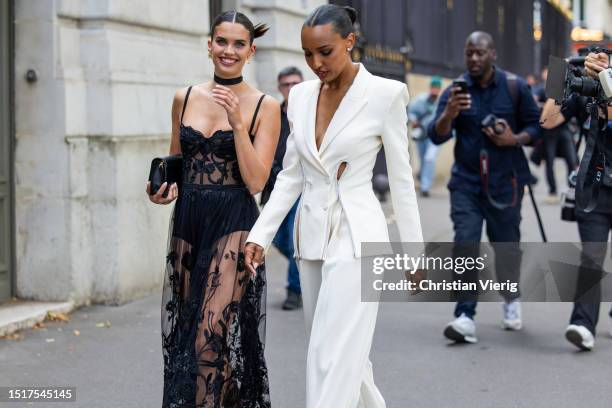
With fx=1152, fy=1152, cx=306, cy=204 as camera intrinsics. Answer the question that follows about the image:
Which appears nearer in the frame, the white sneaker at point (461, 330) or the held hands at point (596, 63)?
the held hands at point (596, 63)

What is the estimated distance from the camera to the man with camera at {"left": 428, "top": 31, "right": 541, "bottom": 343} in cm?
749

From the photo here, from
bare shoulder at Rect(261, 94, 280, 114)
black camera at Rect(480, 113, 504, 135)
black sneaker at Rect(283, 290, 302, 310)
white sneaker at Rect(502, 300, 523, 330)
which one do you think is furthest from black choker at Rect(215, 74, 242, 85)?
black sneaker at Rect(283, 290, 302, 310)

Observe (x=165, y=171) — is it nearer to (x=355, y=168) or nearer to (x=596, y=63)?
(x=355, y=168)

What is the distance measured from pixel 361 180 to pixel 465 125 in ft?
10.6

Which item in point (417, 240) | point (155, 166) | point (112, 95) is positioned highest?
point (112, 95)

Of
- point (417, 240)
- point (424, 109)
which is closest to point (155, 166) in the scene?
point (417, 240)

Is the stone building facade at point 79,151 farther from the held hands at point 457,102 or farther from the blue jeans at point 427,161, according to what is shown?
the blue jeans at point 427,161

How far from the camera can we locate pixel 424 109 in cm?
1764

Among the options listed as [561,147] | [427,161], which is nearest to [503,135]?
[561,147]

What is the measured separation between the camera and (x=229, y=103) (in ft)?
15.4

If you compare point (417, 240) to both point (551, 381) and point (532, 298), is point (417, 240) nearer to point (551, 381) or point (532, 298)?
point (551, 381)

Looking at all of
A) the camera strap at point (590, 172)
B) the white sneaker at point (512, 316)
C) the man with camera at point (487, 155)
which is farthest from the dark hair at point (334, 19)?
the white sneaker at point (512, 316)

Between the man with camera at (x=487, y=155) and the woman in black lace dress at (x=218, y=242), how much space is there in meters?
2.71

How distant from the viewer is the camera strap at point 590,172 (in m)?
5.86
